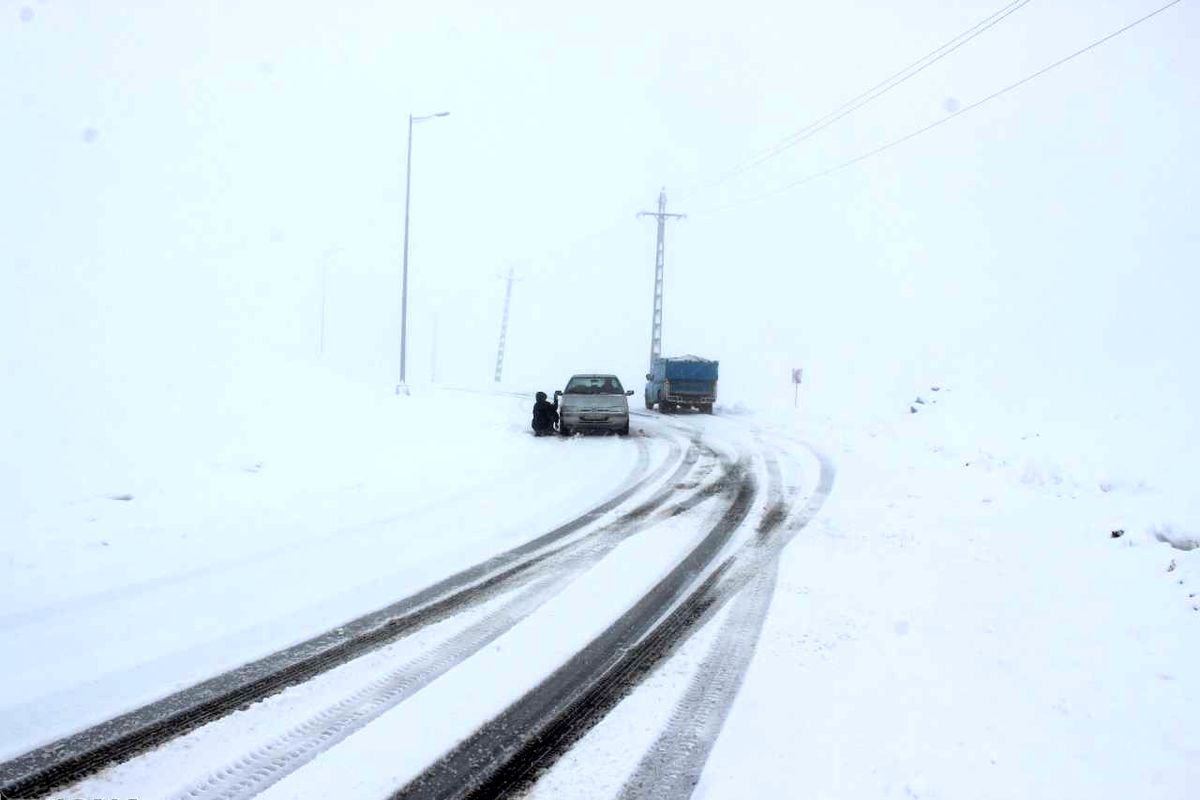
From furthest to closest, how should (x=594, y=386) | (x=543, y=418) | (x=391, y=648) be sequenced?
(x=594, y=386)
(x=543, y=418)
(x=391, y=648)

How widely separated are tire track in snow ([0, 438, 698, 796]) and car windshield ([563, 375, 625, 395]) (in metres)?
12.0

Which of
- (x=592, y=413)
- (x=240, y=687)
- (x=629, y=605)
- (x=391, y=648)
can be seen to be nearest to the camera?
(x=240, y=687)

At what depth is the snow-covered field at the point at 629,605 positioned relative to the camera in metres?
3.55

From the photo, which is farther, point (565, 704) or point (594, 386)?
point (594, 386)

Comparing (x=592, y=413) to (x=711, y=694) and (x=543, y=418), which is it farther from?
(x=711, y=694)

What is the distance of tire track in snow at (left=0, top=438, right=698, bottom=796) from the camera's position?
131 inches

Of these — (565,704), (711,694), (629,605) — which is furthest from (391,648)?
(711,694)

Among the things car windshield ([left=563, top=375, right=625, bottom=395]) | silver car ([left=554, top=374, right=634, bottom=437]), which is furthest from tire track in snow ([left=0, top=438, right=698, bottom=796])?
car windshield ([left=563, top=375, right=625, bottom=395])

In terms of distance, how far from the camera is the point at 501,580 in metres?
6.34

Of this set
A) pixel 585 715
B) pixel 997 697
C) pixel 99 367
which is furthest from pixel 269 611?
pixel 99 367

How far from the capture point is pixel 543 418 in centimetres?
1775

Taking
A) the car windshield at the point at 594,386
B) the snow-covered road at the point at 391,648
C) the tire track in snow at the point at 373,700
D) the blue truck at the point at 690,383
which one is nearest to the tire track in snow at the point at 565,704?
the snow-covered road at the point at 391,648

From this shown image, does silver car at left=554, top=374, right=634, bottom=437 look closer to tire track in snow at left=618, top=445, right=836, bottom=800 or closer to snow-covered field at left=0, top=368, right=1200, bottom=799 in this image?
snow-covered field at left=0, top=368, right=1200, bottom=799

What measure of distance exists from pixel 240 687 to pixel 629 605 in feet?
9.37
